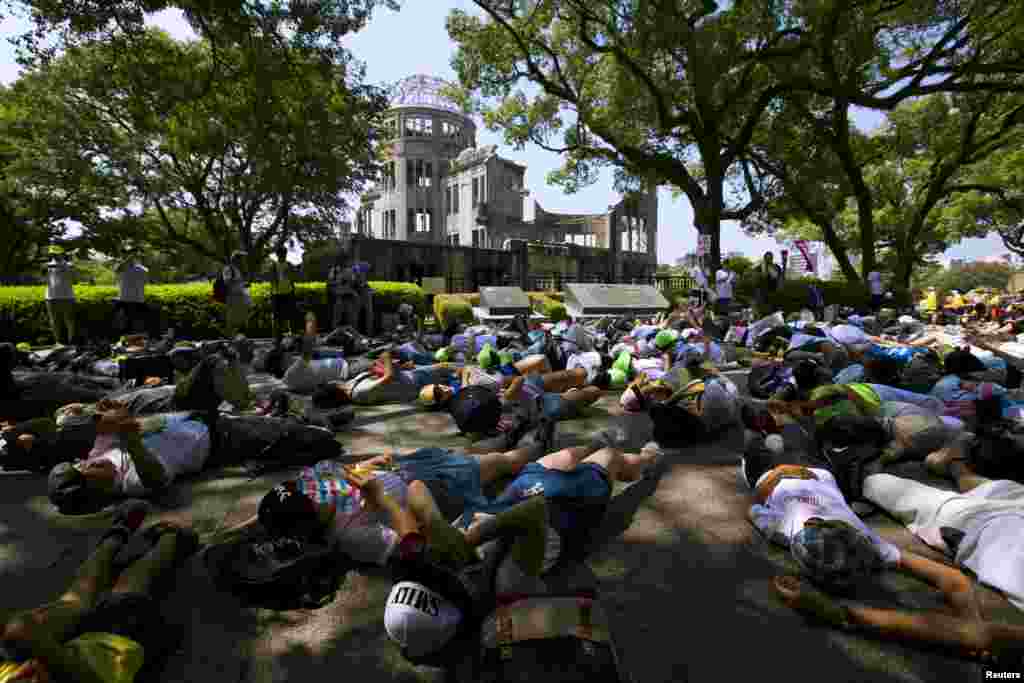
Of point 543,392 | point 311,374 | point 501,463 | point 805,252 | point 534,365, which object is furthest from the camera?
point 805,252

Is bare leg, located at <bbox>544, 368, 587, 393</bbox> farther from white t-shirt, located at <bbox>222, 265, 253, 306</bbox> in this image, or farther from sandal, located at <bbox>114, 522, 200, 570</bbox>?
white t-shirt, located at <bbox>222, 265, 253, 306</bbox>

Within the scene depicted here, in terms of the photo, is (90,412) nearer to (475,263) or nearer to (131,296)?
(131,296)

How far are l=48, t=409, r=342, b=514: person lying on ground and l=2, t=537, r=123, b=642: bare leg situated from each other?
0.84 meters

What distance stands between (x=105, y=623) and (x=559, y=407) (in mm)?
3715

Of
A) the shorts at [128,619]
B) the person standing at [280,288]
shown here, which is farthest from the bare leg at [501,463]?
the person standing at [280,288]

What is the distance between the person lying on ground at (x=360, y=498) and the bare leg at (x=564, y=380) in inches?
96.1

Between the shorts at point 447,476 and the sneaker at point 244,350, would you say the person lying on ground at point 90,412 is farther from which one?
the sneaker at point 244,350

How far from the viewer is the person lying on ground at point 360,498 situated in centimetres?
240

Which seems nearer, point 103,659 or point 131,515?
point 103,659

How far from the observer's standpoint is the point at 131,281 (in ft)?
29.6

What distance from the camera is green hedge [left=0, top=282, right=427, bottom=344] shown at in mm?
11367

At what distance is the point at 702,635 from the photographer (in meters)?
2.03

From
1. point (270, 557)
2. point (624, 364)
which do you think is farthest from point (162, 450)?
point (624, 364)

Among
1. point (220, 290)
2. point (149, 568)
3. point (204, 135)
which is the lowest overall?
point (149, 568)
